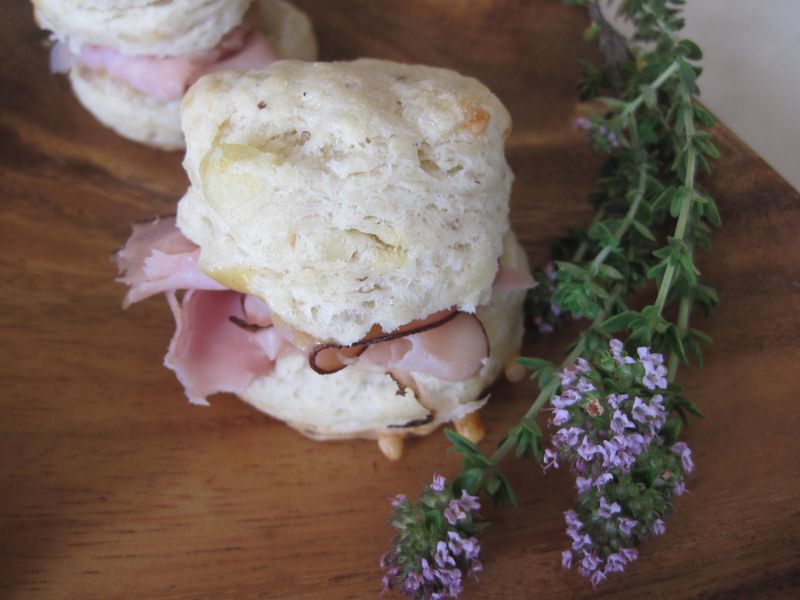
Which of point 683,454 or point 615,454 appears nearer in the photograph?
point 615,454

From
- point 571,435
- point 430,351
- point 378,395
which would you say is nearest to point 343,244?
point 430,351

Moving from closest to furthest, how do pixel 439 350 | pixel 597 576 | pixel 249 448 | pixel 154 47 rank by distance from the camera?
pixel 597 576
pixel 439 350
pixel 249 448
pixel 154 47

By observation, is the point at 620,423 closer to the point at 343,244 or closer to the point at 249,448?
the point at 343,244

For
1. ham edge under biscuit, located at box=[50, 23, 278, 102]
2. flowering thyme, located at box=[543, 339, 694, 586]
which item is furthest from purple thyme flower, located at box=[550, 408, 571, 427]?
ham edge under biscuit, located at box=[50, 23, 278, 102]

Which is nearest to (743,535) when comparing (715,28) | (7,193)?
(7,193)

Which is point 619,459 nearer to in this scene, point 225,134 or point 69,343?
point 225,134
